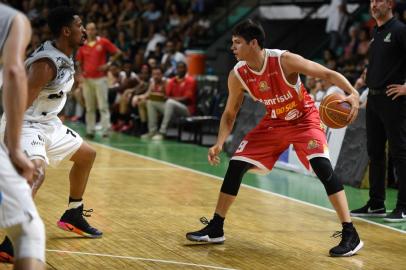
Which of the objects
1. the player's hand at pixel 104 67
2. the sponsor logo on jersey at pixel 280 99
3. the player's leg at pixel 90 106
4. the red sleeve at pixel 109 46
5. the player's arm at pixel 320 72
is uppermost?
the player's arm at pixel 320 72

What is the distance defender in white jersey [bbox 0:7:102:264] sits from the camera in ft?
19.0

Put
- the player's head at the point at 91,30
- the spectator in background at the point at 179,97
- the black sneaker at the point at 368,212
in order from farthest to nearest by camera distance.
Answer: the spectator in background at the point at 179,97 → the player's head at the point at 91,30 → the black sneaker at the point at 368,212

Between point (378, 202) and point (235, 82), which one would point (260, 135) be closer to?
point (235, 82)

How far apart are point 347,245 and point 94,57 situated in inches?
389

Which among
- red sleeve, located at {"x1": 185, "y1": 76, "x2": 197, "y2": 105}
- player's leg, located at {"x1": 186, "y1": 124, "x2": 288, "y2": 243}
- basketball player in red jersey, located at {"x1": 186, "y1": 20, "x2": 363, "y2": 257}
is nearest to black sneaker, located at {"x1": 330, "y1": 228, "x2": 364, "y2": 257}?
basketball player in red jersey, located at {"x1": 186, "y1": 20, "x2": 363, "y2": 257}

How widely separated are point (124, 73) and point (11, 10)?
14.5m

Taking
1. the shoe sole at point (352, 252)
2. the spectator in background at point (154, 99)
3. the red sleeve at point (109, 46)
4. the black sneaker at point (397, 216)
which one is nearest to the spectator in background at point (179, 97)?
the spectator in background at point (154, 99)

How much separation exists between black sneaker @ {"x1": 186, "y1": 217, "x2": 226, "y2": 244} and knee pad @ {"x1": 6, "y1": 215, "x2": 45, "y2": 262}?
9.18 ft

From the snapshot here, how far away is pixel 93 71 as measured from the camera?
50.9 ft

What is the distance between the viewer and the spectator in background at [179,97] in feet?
52.5

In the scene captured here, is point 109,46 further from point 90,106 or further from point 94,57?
point 90,106

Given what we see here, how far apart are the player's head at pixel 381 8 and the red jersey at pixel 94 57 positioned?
827 cm

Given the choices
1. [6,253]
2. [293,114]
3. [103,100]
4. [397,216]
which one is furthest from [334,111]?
[103,100]

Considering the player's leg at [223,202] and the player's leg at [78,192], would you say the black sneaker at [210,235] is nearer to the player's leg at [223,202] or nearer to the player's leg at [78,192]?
the player's leg at [223,202]
